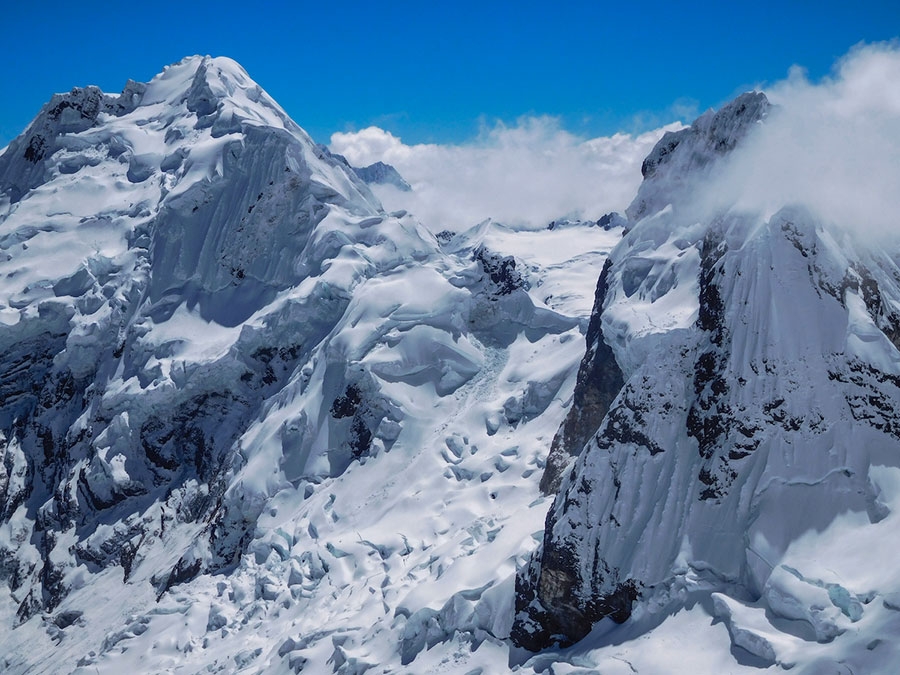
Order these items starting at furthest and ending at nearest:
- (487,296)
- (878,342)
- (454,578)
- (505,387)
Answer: (487,296)
(505,387)
(454,578)
(878,342)

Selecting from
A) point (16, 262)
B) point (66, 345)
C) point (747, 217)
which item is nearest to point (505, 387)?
point (747, 217)

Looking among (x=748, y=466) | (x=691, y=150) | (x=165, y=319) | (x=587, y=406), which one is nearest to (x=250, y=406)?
(x=165, y=319)

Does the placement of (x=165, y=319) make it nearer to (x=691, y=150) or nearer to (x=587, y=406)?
(x=587, y=406)

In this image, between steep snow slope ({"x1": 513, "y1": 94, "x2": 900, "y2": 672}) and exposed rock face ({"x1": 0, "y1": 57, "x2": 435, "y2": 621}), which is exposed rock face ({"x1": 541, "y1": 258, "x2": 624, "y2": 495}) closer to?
steep snow slope ({"x1": 513, "y1": 94, "x2": 900, "y2": 672})

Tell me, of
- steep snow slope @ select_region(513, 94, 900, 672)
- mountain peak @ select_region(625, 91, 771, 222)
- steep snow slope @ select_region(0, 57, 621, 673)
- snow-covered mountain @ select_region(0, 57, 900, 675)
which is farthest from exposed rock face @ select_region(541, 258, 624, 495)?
mountain peak @ select_region(625, 91, 771, 222)

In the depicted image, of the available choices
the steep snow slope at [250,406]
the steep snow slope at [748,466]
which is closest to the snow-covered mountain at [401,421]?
the steep snow slope at [748,466]

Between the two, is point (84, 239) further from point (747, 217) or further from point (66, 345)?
point (747, 217)

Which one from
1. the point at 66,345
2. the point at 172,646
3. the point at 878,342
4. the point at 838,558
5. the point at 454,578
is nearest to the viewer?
the point at 838,558
